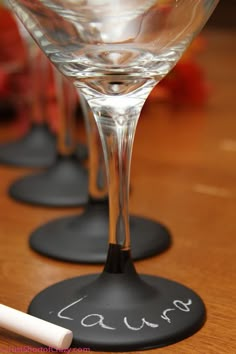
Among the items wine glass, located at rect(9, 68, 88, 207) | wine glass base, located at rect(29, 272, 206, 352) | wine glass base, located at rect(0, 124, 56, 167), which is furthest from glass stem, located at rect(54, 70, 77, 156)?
wine glass base, located at rect(29, 272, 206, 352)

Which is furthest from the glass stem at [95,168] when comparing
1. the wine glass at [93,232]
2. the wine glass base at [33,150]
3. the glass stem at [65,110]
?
the wine glass base at [33,150]

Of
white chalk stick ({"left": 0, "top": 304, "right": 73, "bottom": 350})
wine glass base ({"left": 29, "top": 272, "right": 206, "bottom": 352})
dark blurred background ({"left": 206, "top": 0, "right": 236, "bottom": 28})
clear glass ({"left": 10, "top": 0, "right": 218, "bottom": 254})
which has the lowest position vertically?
dark blurred background ({"left": 206, "top": 0, "right": 236, "bottom": 28})

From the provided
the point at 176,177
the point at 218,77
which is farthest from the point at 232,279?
the point at 218,77

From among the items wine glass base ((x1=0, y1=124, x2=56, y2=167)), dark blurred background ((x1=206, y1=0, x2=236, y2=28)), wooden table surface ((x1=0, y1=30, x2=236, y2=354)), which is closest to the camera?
wooden table surface ((x1=0, y1=30, x2=236, y2=354))

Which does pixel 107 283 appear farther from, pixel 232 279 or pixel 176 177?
pixel 176 177

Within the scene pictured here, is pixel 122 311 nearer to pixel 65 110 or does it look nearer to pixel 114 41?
pixel 114 41

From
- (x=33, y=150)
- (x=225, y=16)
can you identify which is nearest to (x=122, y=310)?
(x=33, y=150)

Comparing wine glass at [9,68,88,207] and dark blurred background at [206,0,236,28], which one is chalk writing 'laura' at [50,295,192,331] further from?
dark blurred background at [206,0,236,28]

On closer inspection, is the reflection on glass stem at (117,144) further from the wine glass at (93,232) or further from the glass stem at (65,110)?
the glass stem at (65,110)
